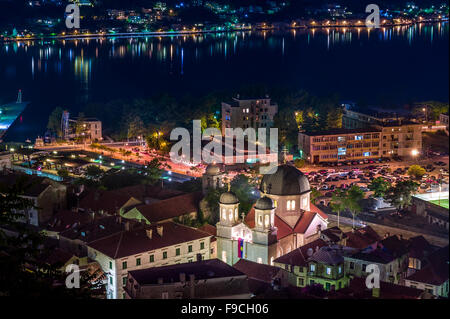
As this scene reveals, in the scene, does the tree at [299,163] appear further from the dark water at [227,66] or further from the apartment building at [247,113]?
the dark water at [227,66]

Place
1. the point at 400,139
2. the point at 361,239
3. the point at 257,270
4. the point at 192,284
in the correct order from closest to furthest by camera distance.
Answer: the point at 192,284, the point at 257,270, the point at 361,239, the point at 400,139

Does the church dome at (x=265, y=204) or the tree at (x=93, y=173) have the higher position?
the church dome at (x=265, y=204)

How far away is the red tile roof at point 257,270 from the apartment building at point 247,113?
14.2 metres

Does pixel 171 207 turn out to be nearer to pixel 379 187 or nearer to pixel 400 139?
pixel 379 187

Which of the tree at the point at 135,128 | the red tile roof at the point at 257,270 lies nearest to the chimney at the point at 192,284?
the red tile roof at the point at 257,270

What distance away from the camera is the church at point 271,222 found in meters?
10.1

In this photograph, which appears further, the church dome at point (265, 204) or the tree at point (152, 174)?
the tree at point (152, 174)

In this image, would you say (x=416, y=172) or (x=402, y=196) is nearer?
(x=402, y=196)

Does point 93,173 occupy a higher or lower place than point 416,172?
higher

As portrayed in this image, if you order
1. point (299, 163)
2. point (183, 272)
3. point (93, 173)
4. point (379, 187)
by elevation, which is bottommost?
point (299, 163)

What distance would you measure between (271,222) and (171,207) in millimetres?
2110

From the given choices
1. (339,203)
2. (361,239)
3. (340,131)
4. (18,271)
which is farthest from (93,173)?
(18,271)

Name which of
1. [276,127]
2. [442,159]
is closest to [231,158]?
[276,127]

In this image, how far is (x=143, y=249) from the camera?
972 centimetres
